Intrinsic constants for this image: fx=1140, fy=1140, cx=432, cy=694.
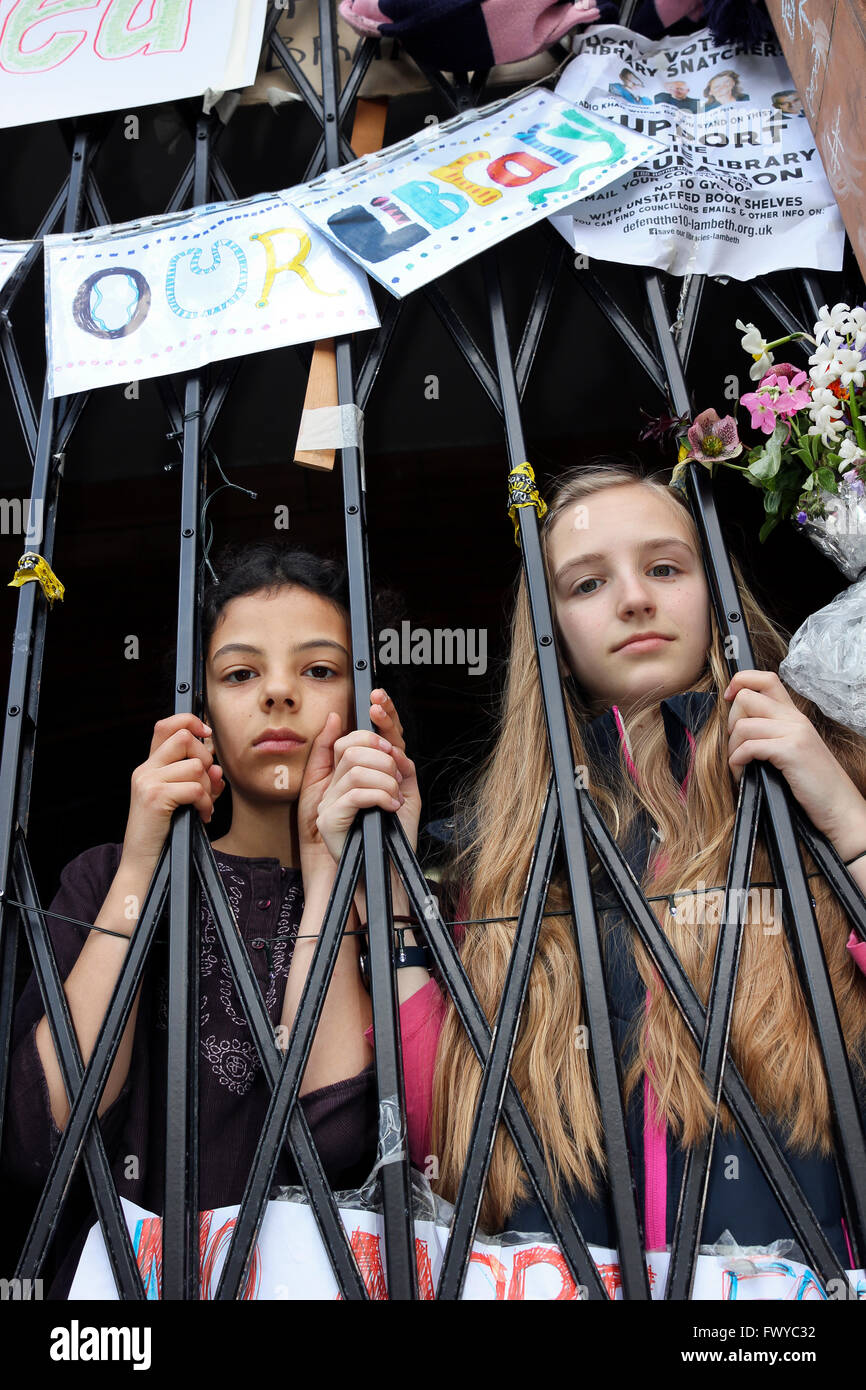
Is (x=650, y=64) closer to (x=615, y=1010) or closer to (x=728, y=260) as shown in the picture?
(x=728, y=260)

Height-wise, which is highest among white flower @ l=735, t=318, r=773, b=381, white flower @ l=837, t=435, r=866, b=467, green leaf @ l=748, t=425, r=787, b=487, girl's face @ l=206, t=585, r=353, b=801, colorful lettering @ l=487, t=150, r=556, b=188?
colorful lettering @ l=487, t=150, r=556, b=188

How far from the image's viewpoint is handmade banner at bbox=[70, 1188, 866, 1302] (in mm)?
1954

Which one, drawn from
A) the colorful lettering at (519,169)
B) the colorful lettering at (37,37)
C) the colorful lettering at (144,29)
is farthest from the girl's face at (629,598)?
the colorful lettering at (37,37)

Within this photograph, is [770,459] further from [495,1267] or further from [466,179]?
[495,1267]

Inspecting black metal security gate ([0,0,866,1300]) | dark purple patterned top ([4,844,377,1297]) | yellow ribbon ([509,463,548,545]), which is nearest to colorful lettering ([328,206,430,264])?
black metal security gate ([0,0,866,1300])

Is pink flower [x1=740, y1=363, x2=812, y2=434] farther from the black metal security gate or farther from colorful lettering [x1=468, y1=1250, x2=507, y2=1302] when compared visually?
colorful lettering [x1=468, y1=1250, x2=507, y2=1302]

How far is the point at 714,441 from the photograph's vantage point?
2.53 m

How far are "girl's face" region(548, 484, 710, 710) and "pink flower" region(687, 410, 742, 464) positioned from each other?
0.89 feet

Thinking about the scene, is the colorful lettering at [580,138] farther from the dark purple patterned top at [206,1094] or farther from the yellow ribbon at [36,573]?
the dark purple patterned top at [206,1094]

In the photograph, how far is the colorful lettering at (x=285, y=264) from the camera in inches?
111

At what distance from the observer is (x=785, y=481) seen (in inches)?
101

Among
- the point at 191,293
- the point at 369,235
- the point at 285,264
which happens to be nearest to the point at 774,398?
the point at 369,235

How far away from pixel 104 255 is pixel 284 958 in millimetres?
1856
